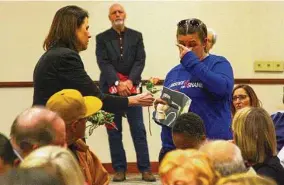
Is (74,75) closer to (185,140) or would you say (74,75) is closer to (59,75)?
(59,75)

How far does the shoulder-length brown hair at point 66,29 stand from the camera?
Result: 3.44 metres

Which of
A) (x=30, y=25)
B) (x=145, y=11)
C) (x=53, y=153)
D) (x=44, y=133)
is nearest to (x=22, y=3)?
(x=30, y=25)

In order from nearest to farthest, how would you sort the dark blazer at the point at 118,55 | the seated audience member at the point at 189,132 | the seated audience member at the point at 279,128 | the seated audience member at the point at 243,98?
1. the seated audience member at the point at 189,132
2. the seated audience member at the point at 279,128
3. the seated audience member at the point at 243,98
4. the dark blazer at the point at 118,55

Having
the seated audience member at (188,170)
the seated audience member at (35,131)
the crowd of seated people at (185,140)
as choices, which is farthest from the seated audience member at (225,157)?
the seated audience member at (35,131)

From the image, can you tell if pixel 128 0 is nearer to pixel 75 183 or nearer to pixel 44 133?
pixel 44 133

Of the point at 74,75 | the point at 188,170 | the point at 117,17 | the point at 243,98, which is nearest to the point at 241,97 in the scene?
the point at 243,98

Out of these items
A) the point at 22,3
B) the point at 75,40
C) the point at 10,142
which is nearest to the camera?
the point at 10,142

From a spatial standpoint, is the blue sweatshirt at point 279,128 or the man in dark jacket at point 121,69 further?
the man in dark jacket at point 121,69

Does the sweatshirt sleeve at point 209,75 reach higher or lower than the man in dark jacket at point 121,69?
higher

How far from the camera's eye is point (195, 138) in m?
3.22

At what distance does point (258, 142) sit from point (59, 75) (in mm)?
1043

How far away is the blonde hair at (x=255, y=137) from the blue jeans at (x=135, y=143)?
3.38 metres

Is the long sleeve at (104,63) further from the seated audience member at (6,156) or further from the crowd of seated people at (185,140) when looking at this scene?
the seated audience member at (6,156)

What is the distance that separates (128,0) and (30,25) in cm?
107
